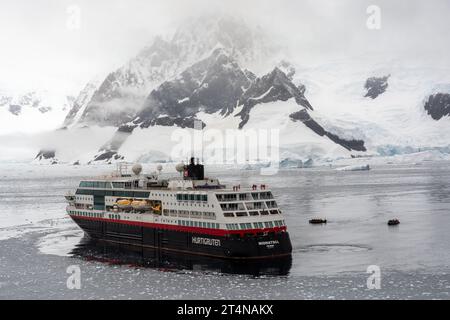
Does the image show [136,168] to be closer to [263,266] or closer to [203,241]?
[203,241]

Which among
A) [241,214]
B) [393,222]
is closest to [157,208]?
[241,214]

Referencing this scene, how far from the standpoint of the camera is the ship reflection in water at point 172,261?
218 ft

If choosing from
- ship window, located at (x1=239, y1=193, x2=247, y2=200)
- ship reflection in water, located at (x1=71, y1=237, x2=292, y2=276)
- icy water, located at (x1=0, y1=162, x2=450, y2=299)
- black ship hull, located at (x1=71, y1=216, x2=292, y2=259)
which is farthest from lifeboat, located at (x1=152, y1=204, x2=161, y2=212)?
ship window, located at (x1=239, y1=193, x2=247, y2=200)

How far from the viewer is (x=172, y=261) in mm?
72312

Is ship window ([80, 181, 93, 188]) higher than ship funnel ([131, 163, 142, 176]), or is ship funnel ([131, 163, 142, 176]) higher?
ship funnel ([131, 163, 142, 176])

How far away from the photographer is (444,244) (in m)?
80.4

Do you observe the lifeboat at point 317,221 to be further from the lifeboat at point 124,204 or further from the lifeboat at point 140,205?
the lifeboat at point 124,204

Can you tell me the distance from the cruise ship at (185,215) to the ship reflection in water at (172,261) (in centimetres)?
74

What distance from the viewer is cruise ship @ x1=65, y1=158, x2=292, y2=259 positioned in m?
69.6

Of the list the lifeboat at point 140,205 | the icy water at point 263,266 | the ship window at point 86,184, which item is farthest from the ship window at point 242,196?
the ship window at point 86,184

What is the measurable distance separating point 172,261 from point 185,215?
18.9 ft

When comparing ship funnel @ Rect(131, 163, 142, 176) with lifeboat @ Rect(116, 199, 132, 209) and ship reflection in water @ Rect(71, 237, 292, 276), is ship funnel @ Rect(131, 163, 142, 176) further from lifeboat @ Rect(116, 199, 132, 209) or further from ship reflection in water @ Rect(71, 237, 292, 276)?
ship reflection in water @ Rect(71, 237, 292, 276)
